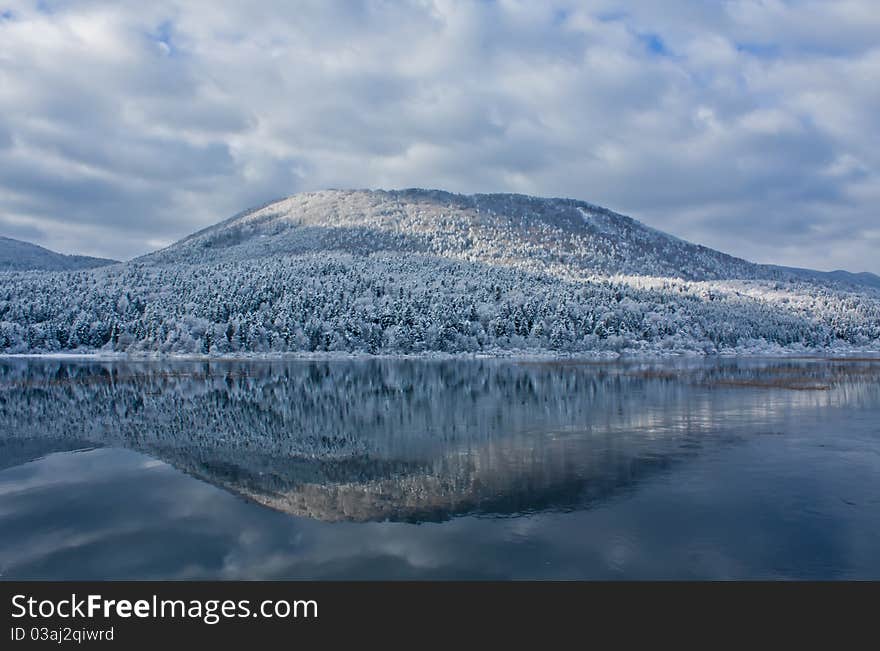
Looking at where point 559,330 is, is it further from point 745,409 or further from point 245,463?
point 245,463

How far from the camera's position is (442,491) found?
2242 centimetres

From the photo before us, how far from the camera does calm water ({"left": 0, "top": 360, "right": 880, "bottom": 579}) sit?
15680 millimetres

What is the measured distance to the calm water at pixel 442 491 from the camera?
15680 millimetres

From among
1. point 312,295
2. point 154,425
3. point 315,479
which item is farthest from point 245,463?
point 312,295

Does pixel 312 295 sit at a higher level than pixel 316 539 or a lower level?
higher
